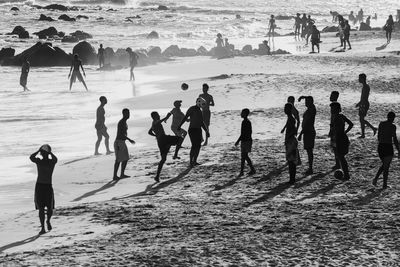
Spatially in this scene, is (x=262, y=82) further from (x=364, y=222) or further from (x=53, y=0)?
(x=53, y=0)

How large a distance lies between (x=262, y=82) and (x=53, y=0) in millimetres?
82580

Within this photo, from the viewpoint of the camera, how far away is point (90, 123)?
21.2 m

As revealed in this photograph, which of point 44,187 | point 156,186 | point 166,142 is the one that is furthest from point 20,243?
point 166,142

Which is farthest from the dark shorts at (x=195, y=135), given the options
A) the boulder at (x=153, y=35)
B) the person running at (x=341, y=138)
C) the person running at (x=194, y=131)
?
the boulder at (x=153, y=35)

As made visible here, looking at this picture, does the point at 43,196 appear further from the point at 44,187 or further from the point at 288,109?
the point at 288,109

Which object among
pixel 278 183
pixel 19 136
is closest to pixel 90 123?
pixel 19 136

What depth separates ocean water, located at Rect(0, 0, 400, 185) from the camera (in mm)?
18953

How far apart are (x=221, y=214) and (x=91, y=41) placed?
43413 millimetres

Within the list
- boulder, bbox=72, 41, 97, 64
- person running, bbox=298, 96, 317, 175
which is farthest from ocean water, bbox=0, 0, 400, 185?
person running, bbox=298, 96, 317, 175

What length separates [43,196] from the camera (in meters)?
10.8

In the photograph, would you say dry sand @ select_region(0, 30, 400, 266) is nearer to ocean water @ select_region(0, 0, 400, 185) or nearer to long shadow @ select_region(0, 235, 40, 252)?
long shadow @ select_region(0, 235, 40, 252)

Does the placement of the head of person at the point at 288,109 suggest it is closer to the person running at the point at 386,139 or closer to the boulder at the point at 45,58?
the person running at the point at 386,139

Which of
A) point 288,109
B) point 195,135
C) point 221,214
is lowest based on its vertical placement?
point 221,214

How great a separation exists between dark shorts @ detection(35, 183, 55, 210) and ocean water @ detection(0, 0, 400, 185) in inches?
159
